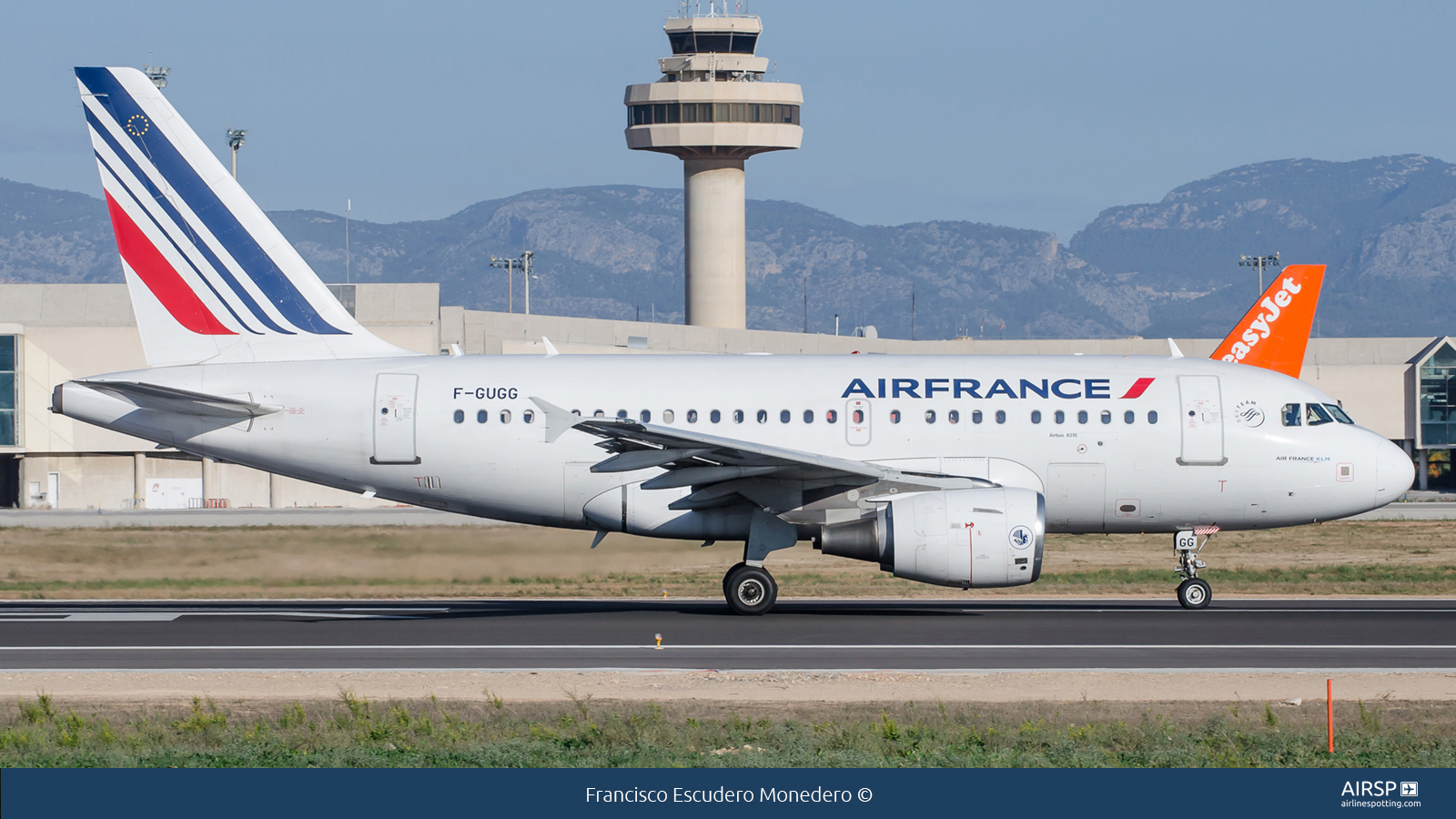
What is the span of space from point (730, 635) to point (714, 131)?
82535 millimetres

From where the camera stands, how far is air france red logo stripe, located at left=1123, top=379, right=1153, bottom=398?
25.9 meters

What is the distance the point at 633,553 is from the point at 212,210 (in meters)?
9.40

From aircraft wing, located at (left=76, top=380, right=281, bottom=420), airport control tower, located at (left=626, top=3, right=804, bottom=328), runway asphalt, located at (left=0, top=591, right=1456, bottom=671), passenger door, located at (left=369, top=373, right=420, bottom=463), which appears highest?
airport control tower, located at (left=626, top=3, right=804, bottom=328)

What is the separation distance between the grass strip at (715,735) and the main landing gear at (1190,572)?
32.9 feet

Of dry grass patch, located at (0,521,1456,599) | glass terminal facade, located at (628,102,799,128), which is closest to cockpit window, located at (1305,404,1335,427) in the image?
dry grass patch, located at (0,521,1456,599)

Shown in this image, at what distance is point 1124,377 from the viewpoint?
26.1 meters

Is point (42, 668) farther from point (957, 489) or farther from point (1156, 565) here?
point (1156, 565)

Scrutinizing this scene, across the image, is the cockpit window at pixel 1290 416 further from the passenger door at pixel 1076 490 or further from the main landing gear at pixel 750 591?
the main landing gear at pixel 750 591

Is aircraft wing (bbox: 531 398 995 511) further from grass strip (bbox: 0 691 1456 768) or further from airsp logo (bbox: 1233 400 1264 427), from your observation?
grass strip (bbox: 0 691 1456 768)

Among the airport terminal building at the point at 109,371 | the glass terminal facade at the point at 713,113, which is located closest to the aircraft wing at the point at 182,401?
the airport terminal building at the point at 109,371

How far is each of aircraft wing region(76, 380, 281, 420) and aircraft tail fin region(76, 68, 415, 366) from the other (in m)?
1.31

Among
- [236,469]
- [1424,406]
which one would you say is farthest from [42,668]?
[1424,406]

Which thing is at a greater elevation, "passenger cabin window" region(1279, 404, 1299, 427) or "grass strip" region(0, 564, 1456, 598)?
"passenger cabin window" region(1279, 404, 1299, 427)
